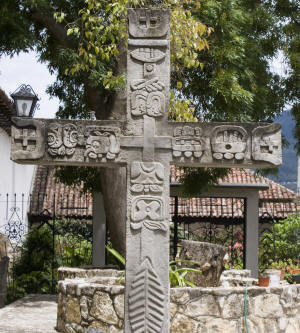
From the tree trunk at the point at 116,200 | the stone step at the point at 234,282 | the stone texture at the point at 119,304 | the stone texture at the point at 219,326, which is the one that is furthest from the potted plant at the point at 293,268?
the stone texture at the point at 119,304

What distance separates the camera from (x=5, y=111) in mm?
14875

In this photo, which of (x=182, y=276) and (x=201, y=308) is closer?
(x=201, y=308)

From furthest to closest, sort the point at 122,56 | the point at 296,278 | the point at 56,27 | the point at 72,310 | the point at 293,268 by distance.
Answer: the point at 293,268, the point at 296,278, the point at 56,27, the point at 122,56, the point at 72,310

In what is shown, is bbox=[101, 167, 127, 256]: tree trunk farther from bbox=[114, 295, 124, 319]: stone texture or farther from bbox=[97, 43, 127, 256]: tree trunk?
bbox=[114, 295, 124, 319]: stone texture

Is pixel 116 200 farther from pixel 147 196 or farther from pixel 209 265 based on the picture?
pixel 147 196

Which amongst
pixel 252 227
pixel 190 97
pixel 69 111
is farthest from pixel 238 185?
pixel 69 111

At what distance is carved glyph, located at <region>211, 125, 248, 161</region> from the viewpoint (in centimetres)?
530

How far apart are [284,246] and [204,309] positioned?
26.4 ft

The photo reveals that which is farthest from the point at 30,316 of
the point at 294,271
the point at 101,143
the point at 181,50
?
the point at 294,271

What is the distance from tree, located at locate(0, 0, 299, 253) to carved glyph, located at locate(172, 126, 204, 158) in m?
4.51

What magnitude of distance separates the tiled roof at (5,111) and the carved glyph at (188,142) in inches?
333

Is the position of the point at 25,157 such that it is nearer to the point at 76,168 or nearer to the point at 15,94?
the point at 15,94

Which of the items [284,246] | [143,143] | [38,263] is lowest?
[38,263]

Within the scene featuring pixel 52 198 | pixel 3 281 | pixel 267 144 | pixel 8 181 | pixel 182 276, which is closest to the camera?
pixel 267 144
